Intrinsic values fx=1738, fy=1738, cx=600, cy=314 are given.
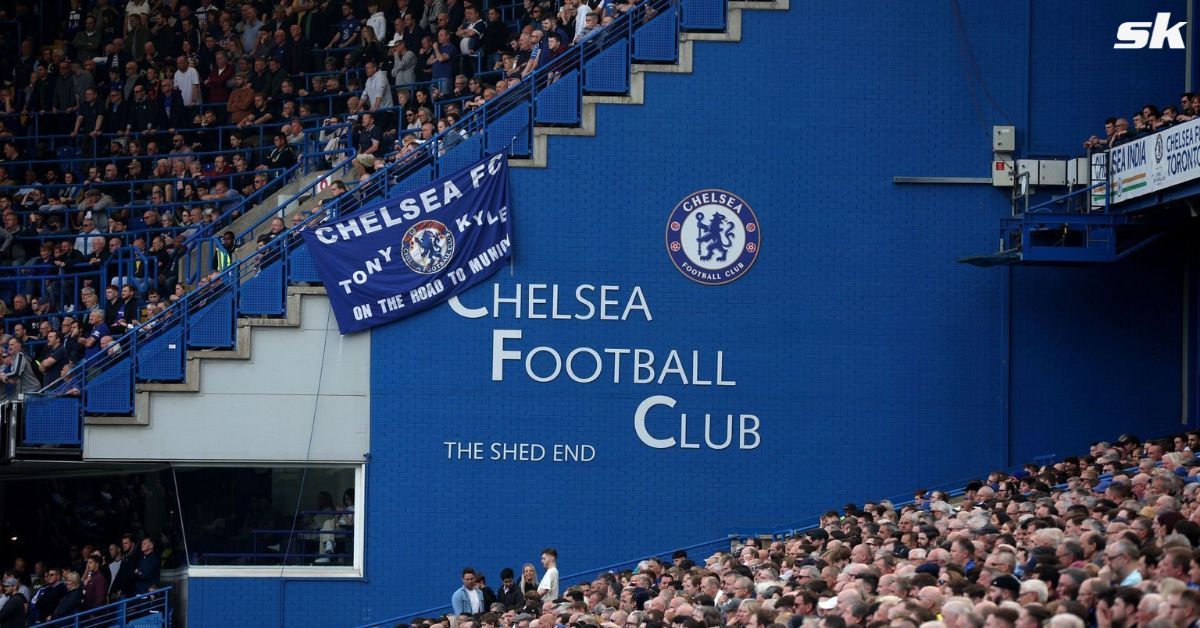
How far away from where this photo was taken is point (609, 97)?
22516 mm

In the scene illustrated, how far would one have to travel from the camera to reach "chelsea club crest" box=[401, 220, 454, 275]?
22281mm

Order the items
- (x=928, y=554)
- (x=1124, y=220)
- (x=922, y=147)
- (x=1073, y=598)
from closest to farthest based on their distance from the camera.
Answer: (x=1073, y=598) → (x=928, y=554) → (x=1124, y=220) → (x=922, y=147)

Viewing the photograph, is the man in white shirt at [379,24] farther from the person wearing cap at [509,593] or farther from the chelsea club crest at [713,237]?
the person wearing cap at [509,593]

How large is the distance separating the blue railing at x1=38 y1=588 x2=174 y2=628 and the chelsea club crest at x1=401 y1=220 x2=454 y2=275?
5155mm

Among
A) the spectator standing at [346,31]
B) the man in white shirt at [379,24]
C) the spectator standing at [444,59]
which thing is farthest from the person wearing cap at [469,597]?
the spectator standing at [346,31]

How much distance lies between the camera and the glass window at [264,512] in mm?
22453

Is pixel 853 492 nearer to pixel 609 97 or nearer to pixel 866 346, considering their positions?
pixel 866 346

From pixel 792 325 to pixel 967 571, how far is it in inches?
380

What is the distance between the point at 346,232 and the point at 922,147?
24.7 feet

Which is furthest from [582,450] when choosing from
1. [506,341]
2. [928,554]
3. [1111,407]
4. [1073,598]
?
[1073,598]

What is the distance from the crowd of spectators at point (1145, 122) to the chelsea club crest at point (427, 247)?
821 cm

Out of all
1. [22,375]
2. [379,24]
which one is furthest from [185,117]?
[22,375]

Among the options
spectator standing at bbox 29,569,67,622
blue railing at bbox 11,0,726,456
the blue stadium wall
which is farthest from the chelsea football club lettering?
spectator standing at bbox 29,569,67,622

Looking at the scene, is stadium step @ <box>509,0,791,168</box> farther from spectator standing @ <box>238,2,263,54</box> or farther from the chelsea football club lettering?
spectator standing @ <box>238,2,263,54</box>
